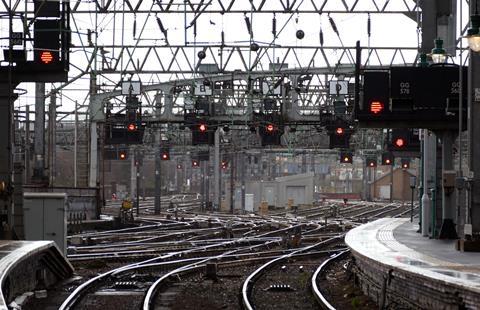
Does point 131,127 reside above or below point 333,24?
below

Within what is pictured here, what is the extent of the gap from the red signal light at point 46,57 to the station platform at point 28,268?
14.4 feet

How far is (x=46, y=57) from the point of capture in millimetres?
20141

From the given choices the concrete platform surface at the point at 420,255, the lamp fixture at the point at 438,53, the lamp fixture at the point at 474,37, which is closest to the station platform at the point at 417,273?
the concrete platform surface at the point at 420,255

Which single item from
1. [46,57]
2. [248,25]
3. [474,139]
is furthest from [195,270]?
[248,25]

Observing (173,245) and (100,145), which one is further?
(100,145)

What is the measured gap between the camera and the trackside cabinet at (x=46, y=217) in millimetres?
20141

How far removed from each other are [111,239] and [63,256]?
13.8m

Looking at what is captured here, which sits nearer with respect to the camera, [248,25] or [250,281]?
[250,281]

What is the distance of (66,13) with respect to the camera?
68.1 feet

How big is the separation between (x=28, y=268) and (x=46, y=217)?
471cm

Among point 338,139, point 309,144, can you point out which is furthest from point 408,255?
point 309,144

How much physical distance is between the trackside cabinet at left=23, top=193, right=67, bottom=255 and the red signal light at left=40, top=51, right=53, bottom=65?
9.75 feet

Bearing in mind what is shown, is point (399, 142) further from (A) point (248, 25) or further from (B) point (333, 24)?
(A) point (248, 25)

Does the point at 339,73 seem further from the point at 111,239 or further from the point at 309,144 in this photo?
the point at 309,144
